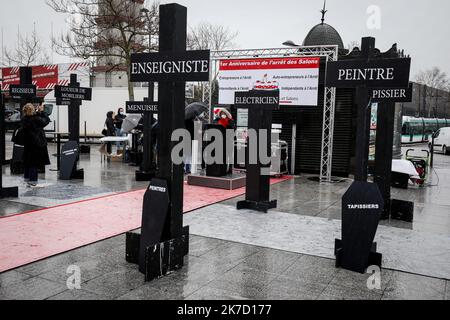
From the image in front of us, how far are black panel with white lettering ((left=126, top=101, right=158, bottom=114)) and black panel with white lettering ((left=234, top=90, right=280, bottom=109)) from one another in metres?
2.89

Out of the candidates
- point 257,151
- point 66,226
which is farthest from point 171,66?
point 257,151

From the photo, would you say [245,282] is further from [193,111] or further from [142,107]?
[193,111]

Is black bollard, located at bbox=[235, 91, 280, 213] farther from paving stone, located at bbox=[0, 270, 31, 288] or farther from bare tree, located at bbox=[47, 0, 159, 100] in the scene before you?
bare tree, located at bbox=[47, 0, 159, 100]

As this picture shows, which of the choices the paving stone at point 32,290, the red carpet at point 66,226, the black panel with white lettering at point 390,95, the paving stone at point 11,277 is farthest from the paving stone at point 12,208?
the black panel with white lettering at point 390,95

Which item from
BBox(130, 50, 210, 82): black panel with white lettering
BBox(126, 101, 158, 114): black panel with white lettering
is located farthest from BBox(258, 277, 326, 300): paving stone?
BBox(126, 101, 158, 114): black panel with white lettering

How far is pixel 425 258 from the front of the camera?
17.0ft

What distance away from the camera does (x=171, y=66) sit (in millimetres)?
4434

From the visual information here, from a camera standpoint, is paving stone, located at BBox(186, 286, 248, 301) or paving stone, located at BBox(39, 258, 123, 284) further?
paving stone, located at BBox(39, 258, 123, 284)

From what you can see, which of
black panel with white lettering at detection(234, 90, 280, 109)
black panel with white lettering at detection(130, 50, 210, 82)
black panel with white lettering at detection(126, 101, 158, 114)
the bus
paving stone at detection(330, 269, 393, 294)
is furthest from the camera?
the bus

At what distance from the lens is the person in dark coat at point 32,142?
29.6 feet

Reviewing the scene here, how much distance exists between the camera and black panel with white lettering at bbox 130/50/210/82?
170 inches
